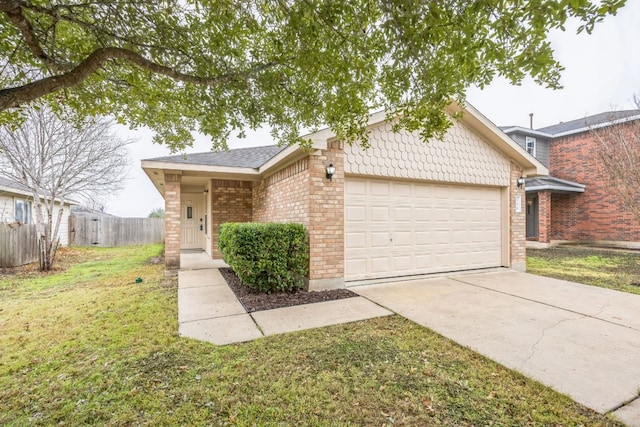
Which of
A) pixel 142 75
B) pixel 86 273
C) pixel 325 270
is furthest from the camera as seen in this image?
pixel 86 273

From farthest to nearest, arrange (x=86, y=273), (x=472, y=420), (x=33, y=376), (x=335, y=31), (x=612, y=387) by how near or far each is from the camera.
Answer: (x=86, y=273) < (x=335, y=31) < (x=33, y=376) < (x=612, y=387) < (x=472, y=420)

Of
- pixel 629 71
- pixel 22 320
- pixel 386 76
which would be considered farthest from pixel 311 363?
pixel 629 71

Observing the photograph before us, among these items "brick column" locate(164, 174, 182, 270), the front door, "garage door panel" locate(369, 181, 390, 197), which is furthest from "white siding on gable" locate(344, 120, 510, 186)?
the front door

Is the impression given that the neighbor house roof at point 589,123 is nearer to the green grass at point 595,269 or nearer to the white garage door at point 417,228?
the green grass at point 595,269

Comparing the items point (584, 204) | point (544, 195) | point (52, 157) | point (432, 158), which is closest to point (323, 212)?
point (432, 158)

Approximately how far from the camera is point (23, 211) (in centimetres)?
1272

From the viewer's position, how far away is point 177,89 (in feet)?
14.5

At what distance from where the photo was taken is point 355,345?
339cm

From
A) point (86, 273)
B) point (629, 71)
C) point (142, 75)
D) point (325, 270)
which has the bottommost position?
point (86, 273)

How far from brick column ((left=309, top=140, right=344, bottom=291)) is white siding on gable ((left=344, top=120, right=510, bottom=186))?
409mm

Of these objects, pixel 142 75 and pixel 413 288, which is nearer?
pixel 142 75

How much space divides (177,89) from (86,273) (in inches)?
271

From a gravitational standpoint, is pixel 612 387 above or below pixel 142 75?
below

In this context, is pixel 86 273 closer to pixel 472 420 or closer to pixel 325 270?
pixel 325 270
